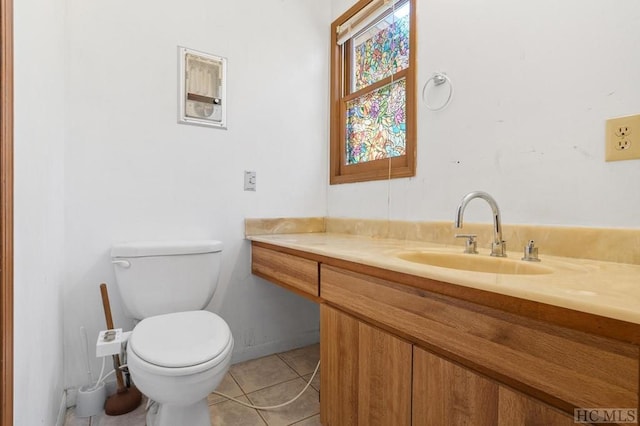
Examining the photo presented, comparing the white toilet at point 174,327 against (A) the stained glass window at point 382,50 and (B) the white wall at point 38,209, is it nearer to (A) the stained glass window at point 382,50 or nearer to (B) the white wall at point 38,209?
(B) the white wall at point 38,209

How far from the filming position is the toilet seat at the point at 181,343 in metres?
0.97

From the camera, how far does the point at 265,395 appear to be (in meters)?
1.49

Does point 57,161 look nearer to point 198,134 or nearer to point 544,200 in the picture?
point 198,134

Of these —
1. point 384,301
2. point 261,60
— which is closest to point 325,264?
point 384,301

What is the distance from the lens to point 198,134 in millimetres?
1648

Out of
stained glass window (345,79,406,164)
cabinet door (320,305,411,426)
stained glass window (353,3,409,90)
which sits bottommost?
cabinet door (320,305,411,426)

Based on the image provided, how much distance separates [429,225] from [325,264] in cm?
55

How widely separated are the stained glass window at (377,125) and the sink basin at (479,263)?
0.63 m

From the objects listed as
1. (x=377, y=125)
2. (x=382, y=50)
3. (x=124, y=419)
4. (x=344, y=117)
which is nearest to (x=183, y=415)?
(x=124, y=419)

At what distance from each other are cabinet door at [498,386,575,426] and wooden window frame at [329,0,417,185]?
105 cm

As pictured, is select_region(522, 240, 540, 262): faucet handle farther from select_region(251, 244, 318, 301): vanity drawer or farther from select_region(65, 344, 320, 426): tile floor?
select_region(65, 344, 320, 426): tile floor

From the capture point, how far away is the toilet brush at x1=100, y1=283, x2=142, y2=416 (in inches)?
52.3

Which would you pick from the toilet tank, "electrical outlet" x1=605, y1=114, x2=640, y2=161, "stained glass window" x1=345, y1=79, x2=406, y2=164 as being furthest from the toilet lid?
"electrical outlet" x1=605, y1=114, x2=640, y2=161

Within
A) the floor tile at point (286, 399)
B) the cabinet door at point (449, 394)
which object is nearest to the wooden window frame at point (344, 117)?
the cabinet door at point (449, 394)
